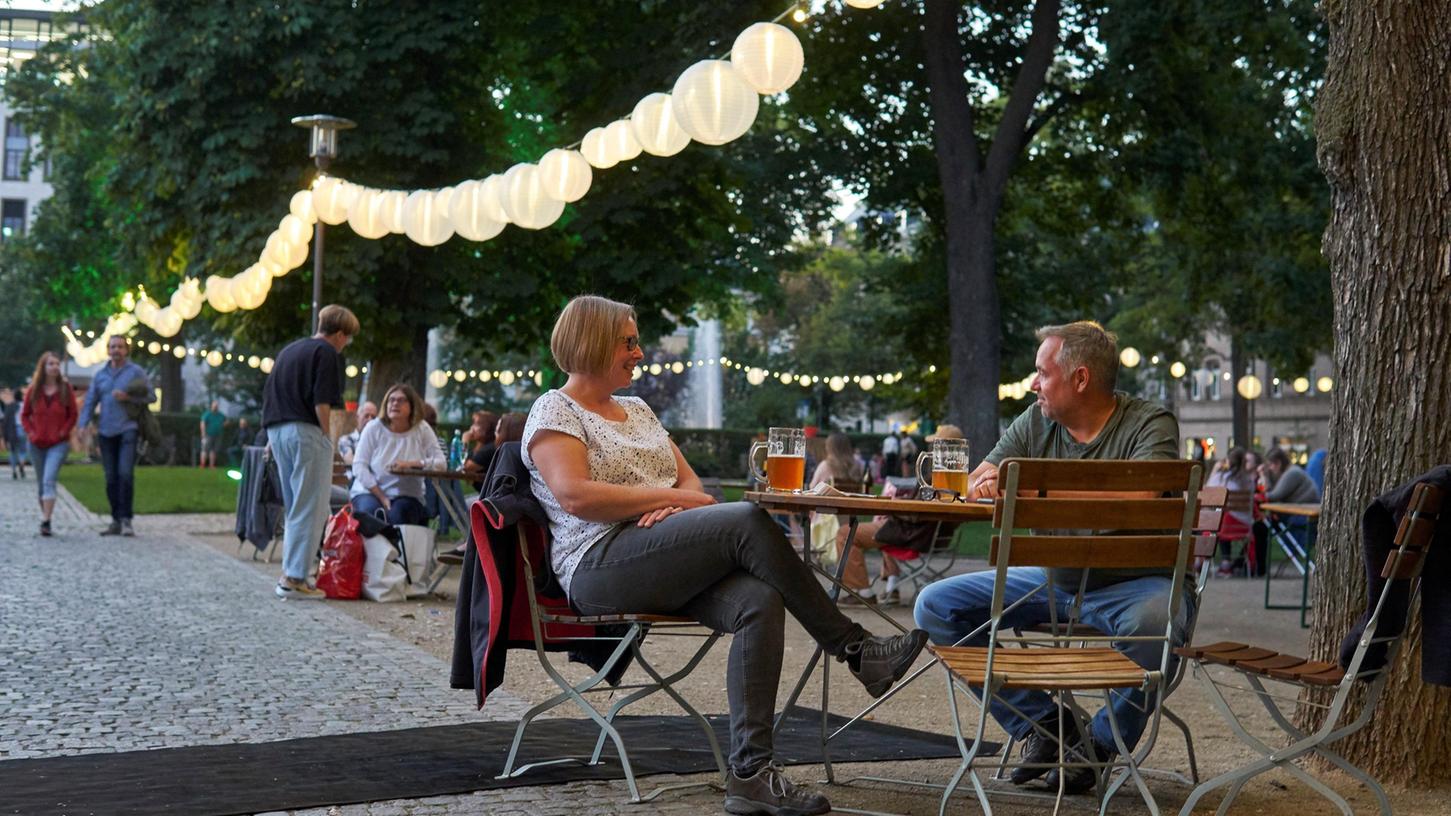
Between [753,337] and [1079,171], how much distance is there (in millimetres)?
44911

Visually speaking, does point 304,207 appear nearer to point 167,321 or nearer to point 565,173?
point 565,173

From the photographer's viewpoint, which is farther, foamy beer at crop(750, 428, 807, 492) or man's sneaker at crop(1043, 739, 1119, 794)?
man's sneaker at crop(1043, 739, 1119, 794)

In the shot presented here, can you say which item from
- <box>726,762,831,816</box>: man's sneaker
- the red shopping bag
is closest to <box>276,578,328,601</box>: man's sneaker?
the red shopping bag

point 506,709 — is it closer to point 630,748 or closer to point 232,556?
point 630,748

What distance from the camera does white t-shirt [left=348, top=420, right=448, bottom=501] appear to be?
41.1 feet

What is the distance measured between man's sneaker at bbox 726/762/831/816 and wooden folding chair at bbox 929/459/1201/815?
395 mm

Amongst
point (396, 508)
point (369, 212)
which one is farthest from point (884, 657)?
point (369, 212)

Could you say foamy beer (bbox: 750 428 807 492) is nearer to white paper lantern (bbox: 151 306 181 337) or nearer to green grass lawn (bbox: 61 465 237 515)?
green grass lawn (bbox: 61 465 237 515)

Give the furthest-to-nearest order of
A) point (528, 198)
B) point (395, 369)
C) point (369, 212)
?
→ point (395, 369) < point (369, 212) < point (528, 198)

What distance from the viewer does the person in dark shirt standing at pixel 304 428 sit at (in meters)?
11.4

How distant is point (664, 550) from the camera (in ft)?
16.4

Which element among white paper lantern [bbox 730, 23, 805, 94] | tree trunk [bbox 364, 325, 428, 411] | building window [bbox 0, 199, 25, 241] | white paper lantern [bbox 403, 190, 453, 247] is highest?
building window [bbox 0, 199, 25, 241]

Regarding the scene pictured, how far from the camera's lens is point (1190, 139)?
72.8 feet

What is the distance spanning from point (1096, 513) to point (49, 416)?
571 inches
